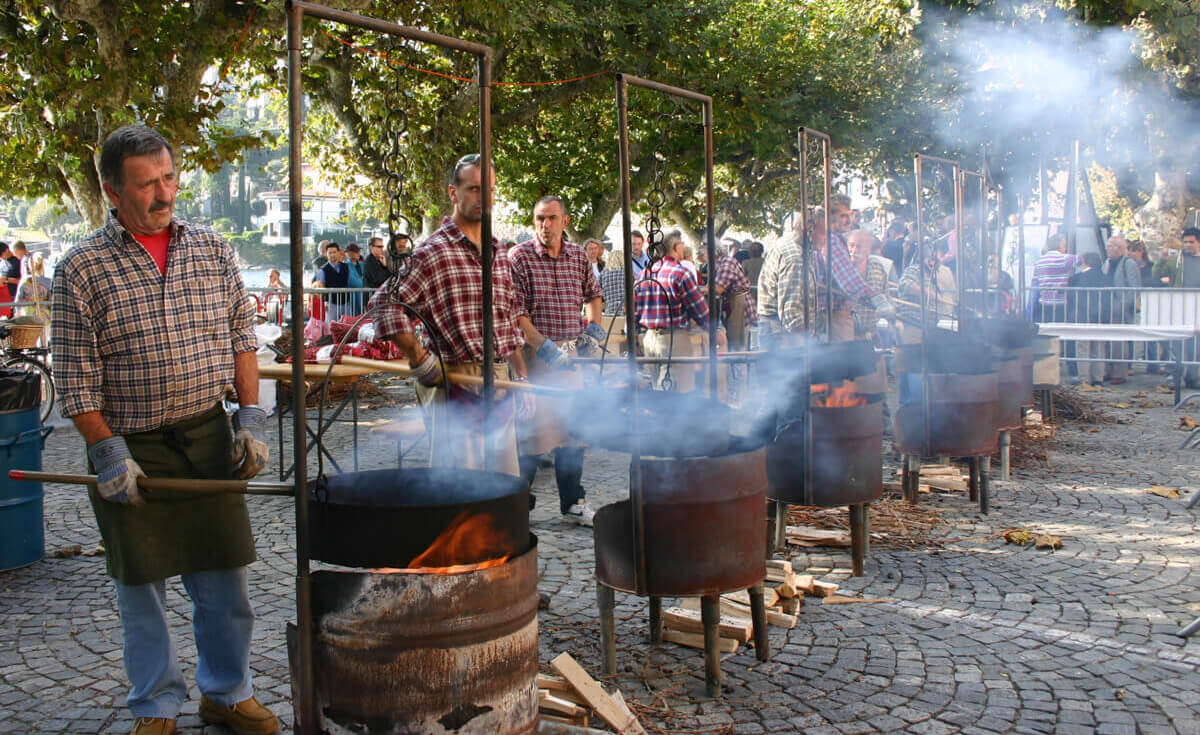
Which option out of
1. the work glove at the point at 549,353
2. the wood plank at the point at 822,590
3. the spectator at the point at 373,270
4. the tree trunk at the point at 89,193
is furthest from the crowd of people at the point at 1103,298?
the tree trunk at the point at 89,193

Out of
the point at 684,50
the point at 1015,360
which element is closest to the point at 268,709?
the point at 1015,360

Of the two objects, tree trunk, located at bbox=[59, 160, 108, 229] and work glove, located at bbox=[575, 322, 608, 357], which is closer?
work glove, located at bbox=[575, 322, 608, 357]

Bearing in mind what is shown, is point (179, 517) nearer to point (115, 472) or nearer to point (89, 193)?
point (115, 472)

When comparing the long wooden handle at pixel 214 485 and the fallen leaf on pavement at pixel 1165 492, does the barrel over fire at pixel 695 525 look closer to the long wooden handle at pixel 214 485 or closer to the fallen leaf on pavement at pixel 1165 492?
the long wooden handle at pixel 214 485

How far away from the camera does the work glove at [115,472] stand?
2.99 m

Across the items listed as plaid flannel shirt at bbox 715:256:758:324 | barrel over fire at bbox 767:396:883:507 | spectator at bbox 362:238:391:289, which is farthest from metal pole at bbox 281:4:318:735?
spectator at bbox 362:238:391:289

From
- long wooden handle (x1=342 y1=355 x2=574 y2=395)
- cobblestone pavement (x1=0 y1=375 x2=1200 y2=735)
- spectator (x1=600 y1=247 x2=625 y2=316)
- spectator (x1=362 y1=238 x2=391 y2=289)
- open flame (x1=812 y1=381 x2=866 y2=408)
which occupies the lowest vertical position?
cobblestone pavement (x1=0 y1=375 x2=1200 y2=735)

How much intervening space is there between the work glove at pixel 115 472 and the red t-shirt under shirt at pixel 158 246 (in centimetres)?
60

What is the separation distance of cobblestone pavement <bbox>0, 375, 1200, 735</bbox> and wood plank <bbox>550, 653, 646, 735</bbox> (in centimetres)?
20

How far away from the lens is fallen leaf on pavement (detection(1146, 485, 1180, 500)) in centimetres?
729

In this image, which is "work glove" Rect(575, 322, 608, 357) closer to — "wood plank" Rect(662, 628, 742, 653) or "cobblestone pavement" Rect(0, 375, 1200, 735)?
"cobblestone pavement" Rect(0, 375, 1200, 735)

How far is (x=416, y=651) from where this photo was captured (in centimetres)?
266

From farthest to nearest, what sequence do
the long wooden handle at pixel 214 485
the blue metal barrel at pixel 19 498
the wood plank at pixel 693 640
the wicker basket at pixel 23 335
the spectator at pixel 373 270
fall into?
the spectator at pixel 373 270
the wicker basket at pixel 23 335
the blue metal barrel at pixel 19 498
the wood plank at pixel 693 640
the long wooden handle at pixel 214 485

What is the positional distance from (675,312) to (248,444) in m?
6.54
